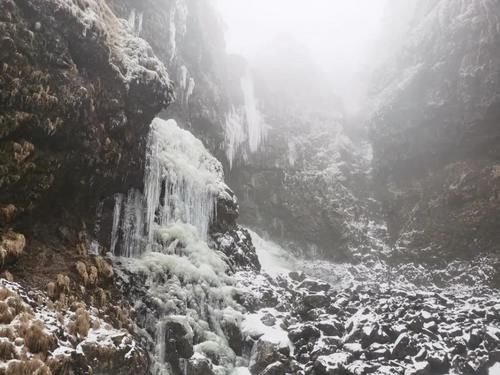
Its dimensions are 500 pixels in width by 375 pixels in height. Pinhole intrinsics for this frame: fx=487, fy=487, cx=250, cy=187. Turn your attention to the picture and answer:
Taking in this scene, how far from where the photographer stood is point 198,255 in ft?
69.3

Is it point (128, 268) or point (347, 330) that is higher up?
point (128, 268)

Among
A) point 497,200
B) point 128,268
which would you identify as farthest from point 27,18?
point 497,200

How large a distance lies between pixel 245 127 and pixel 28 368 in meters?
33.1

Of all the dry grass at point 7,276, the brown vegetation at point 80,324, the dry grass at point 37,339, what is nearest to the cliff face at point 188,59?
the dry grass at point 7,276

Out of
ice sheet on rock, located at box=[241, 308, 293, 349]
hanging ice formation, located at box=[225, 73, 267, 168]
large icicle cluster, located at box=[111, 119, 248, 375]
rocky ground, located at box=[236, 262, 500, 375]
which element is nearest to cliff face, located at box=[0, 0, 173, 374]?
large icicle cluster, located at box=[111, 119, 248, 375]

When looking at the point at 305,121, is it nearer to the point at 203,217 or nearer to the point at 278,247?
the point at 278,247

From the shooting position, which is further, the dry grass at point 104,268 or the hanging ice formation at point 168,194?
the hanging ice formation at point 168,194

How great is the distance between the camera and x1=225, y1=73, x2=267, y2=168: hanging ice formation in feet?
128

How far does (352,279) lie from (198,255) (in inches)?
591

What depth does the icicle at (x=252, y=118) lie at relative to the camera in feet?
135

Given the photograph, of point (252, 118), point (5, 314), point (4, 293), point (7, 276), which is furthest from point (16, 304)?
point (252, 118)

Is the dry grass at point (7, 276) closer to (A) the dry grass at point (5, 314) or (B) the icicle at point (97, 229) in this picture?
(A) the dry grass at point (5, 314)

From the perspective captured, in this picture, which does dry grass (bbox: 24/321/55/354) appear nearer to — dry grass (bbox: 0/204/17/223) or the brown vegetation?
the brown vegetation

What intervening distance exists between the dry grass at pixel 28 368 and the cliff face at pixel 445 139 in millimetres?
27686
